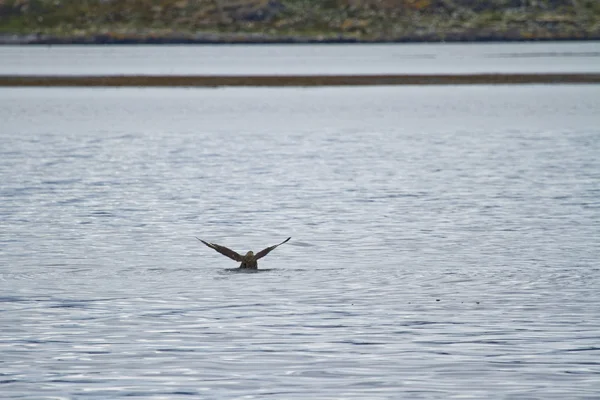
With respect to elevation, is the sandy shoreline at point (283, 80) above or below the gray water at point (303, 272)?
below

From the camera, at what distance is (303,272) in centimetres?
2511

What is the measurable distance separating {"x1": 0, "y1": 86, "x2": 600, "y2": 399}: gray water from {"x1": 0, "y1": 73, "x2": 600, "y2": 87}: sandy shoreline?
6551 centimetres

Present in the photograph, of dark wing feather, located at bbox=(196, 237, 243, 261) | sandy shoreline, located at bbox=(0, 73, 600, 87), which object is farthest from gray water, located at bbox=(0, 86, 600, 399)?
sandy shoreline, located at bbox=(0, 73, 600, 87)

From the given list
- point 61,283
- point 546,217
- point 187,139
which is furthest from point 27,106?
point 61,283

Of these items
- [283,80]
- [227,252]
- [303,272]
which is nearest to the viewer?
[227,252]

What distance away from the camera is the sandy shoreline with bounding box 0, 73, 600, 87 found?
123625mm

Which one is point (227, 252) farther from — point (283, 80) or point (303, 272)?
point (283, 80)

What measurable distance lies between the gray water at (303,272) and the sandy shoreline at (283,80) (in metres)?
65.5

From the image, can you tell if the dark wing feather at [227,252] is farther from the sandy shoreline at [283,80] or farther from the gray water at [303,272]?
the sandy shoreline at [283,80]

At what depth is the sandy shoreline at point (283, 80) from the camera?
12362 cm

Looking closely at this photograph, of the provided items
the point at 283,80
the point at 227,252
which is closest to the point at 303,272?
the point at 227,252

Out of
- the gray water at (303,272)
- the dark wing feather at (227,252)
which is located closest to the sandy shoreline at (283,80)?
the gray water at (303,272)

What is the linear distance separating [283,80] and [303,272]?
10502cm

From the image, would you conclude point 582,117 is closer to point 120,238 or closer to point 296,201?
point 296,201
